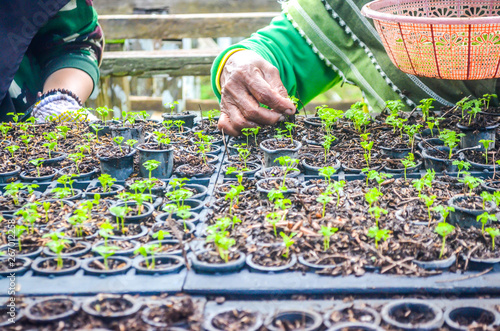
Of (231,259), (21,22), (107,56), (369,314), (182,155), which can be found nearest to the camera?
(369,314)

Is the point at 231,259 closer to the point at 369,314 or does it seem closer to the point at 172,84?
the point at 369,314

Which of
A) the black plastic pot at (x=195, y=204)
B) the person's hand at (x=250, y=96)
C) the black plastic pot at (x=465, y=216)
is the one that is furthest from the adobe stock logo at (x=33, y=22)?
the black plastic pot at (x=465, y=216)

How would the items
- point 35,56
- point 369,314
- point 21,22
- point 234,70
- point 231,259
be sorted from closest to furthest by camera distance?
point 369,314 → point 231,259 → point 234,70 → point 21,22 → point 35,56

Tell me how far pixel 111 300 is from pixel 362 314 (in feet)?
1.59

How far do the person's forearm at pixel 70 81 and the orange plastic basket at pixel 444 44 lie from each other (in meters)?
1.65

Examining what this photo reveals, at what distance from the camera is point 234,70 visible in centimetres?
207

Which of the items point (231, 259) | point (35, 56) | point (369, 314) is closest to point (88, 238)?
point (231, 259)

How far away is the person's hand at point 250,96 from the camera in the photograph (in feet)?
6.67

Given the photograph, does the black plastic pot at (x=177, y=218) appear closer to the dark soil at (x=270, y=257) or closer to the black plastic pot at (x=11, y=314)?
the dark soil at (x=270, y=257)

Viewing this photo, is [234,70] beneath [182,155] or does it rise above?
above

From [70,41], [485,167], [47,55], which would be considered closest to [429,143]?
[485,167]

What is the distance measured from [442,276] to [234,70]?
1246mm

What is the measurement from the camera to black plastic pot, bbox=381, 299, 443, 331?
0.93 metres

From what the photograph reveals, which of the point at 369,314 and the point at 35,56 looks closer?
the point at 369,314
